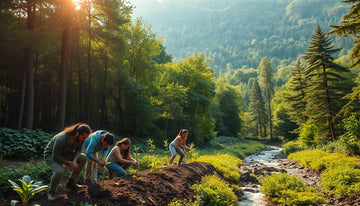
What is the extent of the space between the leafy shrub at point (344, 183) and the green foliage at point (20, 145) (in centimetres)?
1173

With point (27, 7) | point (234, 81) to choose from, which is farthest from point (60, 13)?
point (234, 81)

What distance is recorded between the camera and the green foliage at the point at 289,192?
6.49 m

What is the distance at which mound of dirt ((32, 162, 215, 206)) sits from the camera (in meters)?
4.05

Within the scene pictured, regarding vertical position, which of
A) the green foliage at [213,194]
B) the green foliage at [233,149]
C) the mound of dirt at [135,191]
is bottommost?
the green foliage at [233,149]

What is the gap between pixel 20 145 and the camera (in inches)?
336

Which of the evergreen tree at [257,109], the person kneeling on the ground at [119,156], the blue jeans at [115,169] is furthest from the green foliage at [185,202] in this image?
the evergreen tree at [257,109]

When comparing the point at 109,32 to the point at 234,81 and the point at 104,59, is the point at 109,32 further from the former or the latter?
the point at 234,81

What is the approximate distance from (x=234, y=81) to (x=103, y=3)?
126 m

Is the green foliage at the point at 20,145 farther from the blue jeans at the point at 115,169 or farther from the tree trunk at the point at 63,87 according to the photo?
the blue jeans at the point at 115,169

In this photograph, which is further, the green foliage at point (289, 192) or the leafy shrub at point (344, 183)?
the leafy shrub at point (344, 183)

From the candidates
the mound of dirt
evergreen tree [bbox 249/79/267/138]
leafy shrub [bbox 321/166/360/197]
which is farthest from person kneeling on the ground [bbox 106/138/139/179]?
evergreen tree [bbox 249/79/267/138]

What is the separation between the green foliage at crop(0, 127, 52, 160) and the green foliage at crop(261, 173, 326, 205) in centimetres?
934

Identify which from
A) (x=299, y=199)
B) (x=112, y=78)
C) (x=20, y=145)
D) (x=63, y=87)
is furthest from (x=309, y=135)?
(x=20, y=145)

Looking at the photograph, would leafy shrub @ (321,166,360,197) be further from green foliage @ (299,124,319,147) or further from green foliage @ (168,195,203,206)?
green foliage @ (299,124,319,147)
